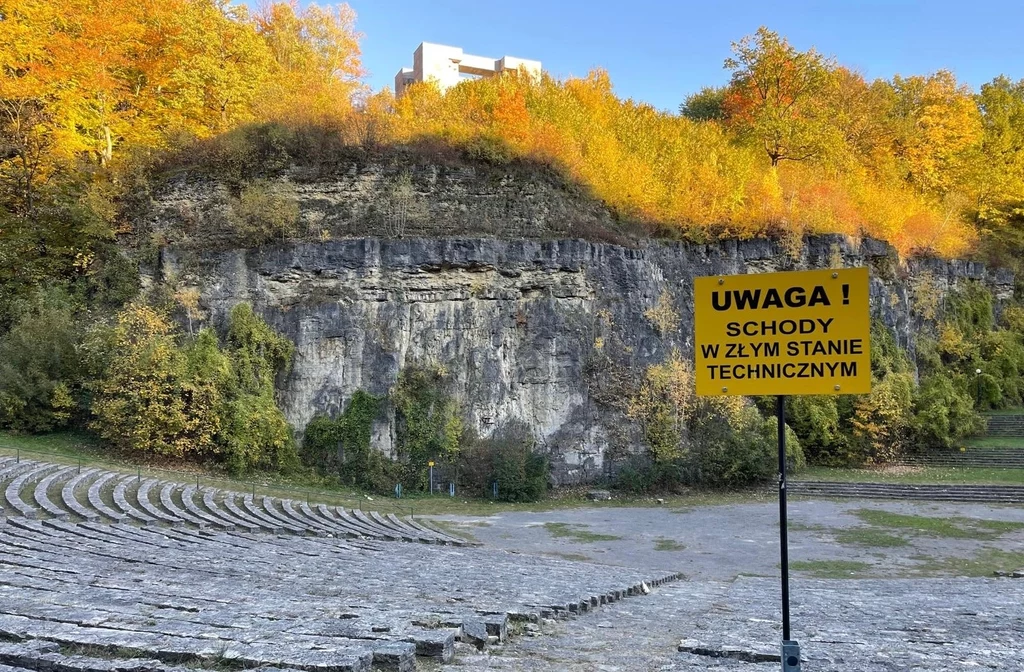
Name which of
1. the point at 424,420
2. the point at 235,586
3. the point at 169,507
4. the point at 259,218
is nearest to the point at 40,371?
the point at 259,218

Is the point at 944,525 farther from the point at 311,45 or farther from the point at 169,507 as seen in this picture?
the point at 311,45

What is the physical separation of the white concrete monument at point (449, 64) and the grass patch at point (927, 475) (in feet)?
154

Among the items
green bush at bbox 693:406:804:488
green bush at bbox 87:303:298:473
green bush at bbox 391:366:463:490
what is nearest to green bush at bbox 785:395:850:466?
green bush at bbox 693:406:804:488

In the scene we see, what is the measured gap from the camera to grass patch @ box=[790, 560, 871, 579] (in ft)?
55.9

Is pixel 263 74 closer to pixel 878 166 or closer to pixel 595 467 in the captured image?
pixel 595 467

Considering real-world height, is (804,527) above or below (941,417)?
below

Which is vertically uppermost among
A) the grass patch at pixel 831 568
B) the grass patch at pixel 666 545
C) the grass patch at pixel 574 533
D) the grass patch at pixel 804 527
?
the grass patch at pixel 831 568

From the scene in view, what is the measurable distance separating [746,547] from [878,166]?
137ft

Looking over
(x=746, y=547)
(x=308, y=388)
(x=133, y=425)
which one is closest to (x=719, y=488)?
(x=746, y=547)

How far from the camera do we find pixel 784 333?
17.3ft

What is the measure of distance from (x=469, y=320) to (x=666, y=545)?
1653 centimetres

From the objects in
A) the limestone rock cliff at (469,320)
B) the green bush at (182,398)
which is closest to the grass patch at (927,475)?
the limestone rock cliff at (469,320)

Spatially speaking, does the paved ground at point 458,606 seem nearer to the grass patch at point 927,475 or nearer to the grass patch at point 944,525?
the grass patch at point 944,525

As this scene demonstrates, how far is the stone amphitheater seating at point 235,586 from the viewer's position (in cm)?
508
